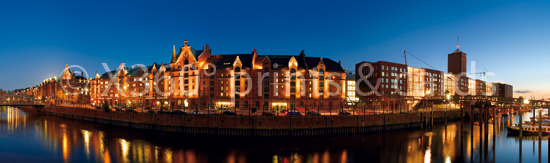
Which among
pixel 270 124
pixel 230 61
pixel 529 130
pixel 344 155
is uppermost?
pixel 230 61

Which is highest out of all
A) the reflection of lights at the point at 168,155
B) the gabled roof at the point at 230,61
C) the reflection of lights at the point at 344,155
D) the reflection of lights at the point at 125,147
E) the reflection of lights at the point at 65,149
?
the gabled roof at the point at 230,61

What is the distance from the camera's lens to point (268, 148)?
42.4m

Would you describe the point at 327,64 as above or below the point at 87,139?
above

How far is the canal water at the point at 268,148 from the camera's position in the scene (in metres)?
38.1

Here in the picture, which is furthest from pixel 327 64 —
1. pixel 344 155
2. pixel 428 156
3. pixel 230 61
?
pixel 344 155

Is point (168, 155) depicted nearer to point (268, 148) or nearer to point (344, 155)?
point (268, 148)

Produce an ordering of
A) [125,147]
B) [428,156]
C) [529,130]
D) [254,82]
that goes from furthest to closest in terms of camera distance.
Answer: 1. [254,82]
2. [529,130]
3. [125,147]
4. [428,156]

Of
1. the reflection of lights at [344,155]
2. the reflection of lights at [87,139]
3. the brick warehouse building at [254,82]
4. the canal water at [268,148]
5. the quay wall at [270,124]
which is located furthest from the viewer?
the brick warehouse building at [254,82]

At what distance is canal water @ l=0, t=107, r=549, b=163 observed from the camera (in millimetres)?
38094

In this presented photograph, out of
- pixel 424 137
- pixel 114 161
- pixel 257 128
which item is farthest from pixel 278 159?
pixel 424 137

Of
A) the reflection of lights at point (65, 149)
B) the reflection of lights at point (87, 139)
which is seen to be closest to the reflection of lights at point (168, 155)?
the reflection of lights at point (87, 139)

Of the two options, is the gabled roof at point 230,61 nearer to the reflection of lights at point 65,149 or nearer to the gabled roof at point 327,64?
the gabled roof at point 327,64

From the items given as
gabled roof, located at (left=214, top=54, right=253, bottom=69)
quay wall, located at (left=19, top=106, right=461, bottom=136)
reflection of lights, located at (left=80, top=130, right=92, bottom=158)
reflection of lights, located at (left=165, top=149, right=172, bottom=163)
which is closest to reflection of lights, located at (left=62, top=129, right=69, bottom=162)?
reflection of lights, located at (left=80, top=130, right=92, bottom=158)

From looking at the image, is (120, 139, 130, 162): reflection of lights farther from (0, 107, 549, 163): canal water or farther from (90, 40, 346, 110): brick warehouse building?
(90, 40, 346, 110): brick warehouse building
